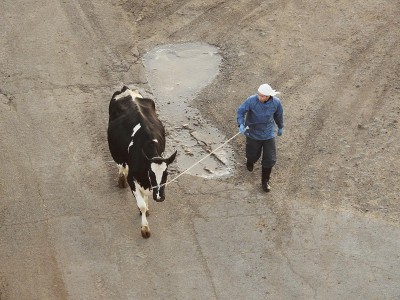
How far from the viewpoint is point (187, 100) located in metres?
14.2

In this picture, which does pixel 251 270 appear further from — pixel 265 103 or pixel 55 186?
pixel 55 186

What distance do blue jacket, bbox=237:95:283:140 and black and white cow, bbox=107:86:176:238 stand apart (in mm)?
1349

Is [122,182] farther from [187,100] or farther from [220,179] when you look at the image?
[187,100]

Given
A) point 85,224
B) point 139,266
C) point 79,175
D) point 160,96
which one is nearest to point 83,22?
point 160,96

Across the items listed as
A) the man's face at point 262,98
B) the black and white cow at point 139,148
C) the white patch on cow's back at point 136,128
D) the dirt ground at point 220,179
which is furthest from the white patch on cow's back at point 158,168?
the man's face at point 262,98

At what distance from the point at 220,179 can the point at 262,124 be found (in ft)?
4.47

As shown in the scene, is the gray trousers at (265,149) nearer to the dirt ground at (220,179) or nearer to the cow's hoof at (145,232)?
the dirt ground at (220,179)

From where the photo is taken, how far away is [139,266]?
34.9 feet

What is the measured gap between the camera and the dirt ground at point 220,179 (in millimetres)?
10547

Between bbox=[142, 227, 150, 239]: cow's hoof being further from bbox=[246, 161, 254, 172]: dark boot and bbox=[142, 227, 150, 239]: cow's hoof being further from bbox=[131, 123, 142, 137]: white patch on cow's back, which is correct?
bbox=[246, 161, 254, 172]: dark boot

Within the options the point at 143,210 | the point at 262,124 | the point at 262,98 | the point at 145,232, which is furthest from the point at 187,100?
the point at 145,232

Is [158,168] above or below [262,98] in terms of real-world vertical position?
below

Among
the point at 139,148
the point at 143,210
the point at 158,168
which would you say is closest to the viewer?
the point at 158,168

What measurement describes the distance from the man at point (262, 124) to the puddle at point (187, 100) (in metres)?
0.78
